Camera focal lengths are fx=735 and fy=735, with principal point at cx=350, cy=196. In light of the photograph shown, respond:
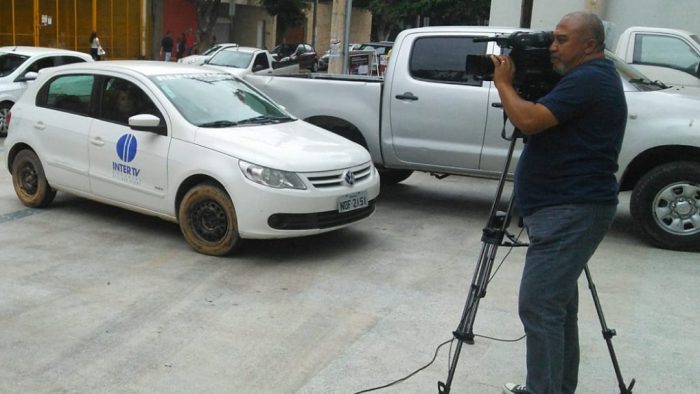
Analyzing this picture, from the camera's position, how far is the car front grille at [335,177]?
6.07 m

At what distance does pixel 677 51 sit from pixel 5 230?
954 centimetres

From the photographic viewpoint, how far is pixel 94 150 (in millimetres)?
6883

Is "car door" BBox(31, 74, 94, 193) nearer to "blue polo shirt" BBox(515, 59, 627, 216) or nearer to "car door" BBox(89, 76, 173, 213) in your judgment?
"car door" BBox(89, 76, 173, 213)

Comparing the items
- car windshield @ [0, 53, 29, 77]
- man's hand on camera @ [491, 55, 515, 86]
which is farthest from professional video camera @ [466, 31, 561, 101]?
car windshield @ [0, 53, 29, 77]

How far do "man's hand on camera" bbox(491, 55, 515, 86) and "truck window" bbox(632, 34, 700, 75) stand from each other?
8920mm

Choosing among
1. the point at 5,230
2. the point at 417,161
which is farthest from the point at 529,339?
the point at 5,230

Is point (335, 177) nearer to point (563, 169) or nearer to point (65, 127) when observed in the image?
point (65, 127)

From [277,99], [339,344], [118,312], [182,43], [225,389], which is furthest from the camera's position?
[182,43]

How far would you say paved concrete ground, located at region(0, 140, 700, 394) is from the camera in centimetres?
401

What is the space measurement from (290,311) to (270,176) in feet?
4.49

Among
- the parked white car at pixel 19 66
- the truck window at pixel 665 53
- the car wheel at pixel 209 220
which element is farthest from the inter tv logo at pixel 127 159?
the truck window at pixel 665 53

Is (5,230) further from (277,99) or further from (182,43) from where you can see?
(182,43)

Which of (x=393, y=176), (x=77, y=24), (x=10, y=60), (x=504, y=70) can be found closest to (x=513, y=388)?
(x=504, y=70)

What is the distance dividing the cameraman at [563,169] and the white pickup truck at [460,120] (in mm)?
3967
